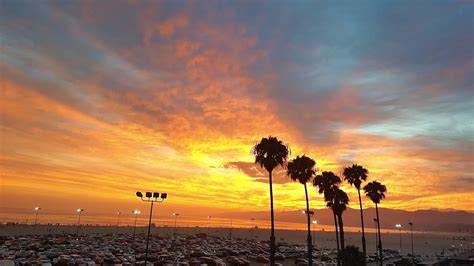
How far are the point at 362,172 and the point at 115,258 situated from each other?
2335 inches

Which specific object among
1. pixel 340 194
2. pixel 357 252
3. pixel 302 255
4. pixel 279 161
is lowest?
pixel 302 255

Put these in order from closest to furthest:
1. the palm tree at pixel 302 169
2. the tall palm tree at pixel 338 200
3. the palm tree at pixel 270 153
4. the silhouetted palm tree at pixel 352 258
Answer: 1. the silhouetted palm tree at pixel 352 258
2. the palm tree at pixel 270 153
3. the palm tree at pixel 302 169
4. the tall palm tree at pixel 338 200

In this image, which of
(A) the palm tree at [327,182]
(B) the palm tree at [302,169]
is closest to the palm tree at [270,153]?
(B) the palm tree at [302,169]

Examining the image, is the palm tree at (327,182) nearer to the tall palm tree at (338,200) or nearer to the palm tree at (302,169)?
the tall palm tree at (338,200)

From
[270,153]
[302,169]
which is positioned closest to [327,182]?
[302,169]

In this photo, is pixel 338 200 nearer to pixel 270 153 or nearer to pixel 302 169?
pixel 302 169

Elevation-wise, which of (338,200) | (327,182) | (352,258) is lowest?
(352,258)

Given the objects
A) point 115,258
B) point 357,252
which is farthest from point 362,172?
point 115,258

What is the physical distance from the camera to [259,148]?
48562mm

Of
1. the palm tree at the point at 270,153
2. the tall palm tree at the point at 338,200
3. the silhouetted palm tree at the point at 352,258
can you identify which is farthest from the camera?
the tall palm tree at the point at 338,200

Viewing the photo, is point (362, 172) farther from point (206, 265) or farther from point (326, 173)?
point (206, 265)

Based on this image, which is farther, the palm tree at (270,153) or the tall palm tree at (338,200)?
the tall palm tree at (338,200)

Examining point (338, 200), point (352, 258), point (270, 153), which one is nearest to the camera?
point (352, 258)

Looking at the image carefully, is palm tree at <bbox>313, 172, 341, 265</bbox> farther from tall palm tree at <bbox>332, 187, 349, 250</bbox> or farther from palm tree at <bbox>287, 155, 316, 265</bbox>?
palm tree at <bbox>287, 155, 316, 265</bbox>
